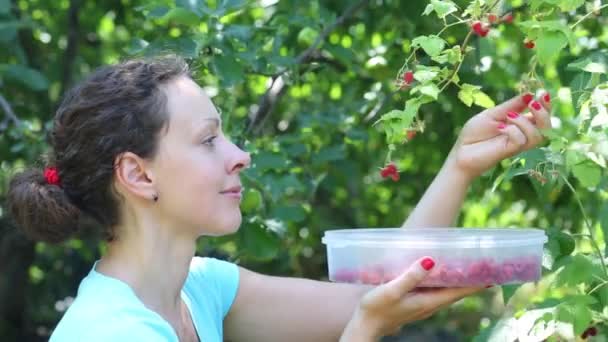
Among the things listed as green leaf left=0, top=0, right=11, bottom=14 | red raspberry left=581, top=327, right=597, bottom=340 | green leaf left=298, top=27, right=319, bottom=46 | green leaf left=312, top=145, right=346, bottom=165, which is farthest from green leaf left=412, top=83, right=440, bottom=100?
green leaf left=0, top=0, right=11, bottom=14

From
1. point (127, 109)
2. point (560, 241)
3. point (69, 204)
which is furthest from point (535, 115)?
point (69, 204)

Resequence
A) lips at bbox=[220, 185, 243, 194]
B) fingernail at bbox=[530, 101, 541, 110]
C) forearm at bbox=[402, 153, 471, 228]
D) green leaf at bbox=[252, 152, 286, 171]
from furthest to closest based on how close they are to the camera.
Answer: green leaf at bbox=[252, 152, 286, 171], forearm at bbox=[402, 153, 471, 228], lips at bbox=[220, 185, 243, 194], fingernail at bbox=[530, 101, 541, 110]

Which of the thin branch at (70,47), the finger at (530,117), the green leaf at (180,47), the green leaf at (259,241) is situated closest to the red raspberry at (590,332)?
the finger at (530,117)

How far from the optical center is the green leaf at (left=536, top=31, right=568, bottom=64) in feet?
4.41

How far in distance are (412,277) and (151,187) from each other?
1.42 feet

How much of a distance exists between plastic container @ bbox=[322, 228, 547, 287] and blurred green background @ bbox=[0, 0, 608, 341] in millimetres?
240

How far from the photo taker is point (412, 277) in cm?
142

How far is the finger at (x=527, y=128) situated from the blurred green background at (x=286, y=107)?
5 cm

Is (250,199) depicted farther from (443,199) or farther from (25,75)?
(25,75)

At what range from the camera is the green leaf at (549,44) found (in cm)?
134

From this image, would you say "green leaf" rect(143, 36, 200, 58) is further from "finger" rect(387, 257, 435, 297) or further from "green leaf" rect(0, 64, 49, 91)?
"finger" rect(387, 257, 435, 297)

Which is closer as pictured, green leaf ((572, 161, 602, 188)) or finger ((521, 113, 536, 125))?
green leaf ((572, 161, 602, 188))

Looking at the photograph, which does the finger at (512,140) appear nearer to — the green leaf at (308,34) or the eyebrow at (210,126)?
the eyebrow at (210,126)

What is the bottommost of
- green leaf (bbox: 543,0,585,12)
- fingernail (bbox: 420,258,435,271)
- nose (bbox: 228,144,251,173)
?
nose (bbox: 228,144,251,173)
